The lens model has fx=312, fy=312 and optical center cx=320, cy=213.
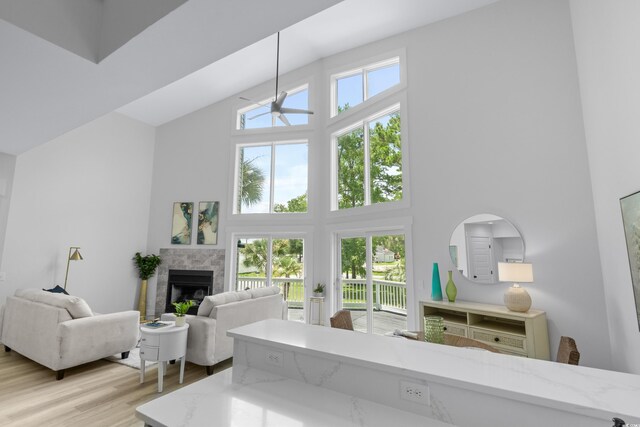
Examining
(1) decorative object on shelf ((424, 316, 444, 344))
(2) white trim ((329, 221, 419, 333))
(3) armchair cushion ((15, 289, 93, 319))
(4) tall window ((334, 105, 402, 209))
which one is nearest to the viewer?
(1) decorative object on shelf ((424, 316, 444, 344))

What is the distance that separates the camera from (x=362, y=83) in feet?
18.9

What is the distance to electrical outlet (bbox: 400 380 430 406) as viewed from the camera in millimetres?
1087

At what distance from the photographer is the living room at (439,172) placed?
2953mm

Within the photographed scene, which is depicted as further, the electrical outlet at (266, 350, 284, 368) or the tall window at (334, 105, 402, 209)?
the tall window at (334, 105, 402, 209)

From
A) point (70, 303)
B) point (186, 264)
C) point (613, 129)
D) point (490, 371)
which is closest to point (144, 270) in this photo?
point (186, 264)

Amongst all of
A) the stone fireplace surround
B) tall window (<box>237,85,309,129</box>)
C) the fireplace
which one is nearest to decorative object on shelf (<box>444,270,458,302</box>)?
tall window (<box>237,85,309,129</box>)

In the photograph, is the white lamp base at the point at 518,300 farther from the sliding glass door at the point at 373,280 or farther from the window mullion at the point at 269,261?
the window mullion at the point at 269,261

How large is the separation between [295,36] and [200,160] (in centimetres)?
340

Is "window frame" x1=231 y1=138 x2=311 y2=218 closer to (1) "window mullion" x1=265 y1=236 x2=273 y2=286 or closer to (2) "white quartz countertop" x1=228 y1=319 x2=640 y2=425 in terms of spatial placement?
(1) "window mullion" x1=265 y1=236 x2=273 y2=286

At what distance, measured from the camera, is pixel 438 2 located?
4.34m

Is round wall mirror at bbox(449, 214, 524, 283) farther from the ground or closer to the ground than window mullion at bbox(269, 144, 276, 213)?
closer to the ground

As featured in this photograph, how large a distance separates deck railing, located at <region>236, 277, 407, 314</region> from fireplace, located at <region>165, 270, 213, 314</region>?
72 cm

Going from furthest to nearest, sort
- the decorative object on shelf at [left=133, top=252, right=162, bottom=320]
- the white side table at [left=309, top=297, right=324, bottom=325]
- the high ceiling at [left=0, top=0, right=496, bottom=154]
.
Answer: the decorative object on shelf at [left=133, top=252, right=162, bottom=320] < the white side table at [left=309, top=297, right=324, bottom=325] < the high ceiling at [left=0, top=0, right=496, bottom=154]

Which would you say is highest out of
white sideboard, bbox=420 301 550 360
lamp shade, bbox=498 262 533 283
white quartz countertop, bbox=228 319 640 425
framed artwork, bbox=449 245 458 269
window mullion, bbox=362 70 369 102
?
window mullion, bbox=362 70 369 102
